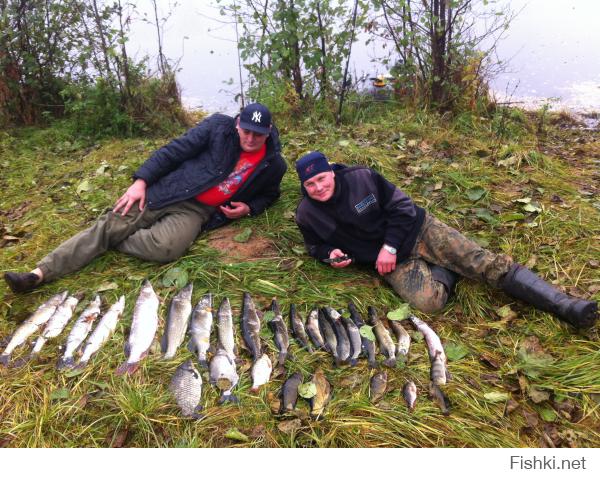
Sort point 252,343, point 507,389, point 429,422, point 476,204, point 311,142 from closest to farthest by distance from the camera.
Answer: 1. point 429,422
2. point 507,389
3. point 252,343
4. point 476,204
5. point 311,142

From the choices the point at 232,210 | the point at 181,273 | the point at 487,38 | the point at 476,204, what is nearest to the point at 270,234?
the point at 232,210

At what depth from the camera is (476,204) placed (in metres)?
4.82

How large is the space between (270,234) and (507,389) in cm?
264

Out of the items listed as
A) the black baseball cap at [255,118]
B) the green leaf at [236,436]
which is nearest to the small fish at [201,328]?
the green leaf at [236,436]

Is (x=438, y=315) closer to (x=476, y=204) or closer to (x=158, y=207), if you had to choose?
(x=476, y=204)

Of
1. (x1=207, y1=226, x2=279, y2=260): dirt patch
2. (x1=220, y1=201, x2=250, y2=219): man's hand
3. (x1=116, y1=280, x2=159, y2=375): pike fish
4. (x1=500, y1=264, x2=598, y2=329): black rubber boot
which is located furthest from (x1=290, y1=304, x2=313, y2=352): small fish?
(x1=500, y1=264, x2=598, y2=329): black rubber boot

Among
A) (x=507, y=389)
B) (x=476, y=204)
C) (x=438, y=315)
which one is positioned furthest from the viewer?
(x=476, y=204)

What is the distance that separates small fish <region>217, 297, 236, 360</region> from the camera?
3.21 meters

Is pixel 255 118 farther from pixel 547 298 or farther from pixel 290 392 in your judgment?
pixel 547 298

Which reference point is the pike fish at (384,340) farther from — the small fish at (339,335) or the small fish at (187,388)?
the small fish at (187,388)

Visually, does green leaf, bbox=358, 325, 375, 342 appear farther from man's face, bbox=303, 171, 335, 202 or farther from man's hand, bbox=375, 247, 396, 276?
man's face, bbox=303, 171, 335, 202

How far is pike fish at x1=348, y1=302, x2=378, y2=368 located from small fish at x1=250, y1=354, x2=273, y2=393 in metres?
0.72

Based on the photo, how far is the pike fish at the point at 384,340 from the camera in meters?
3.07

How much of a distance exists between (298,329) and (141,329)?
4.10 ft
